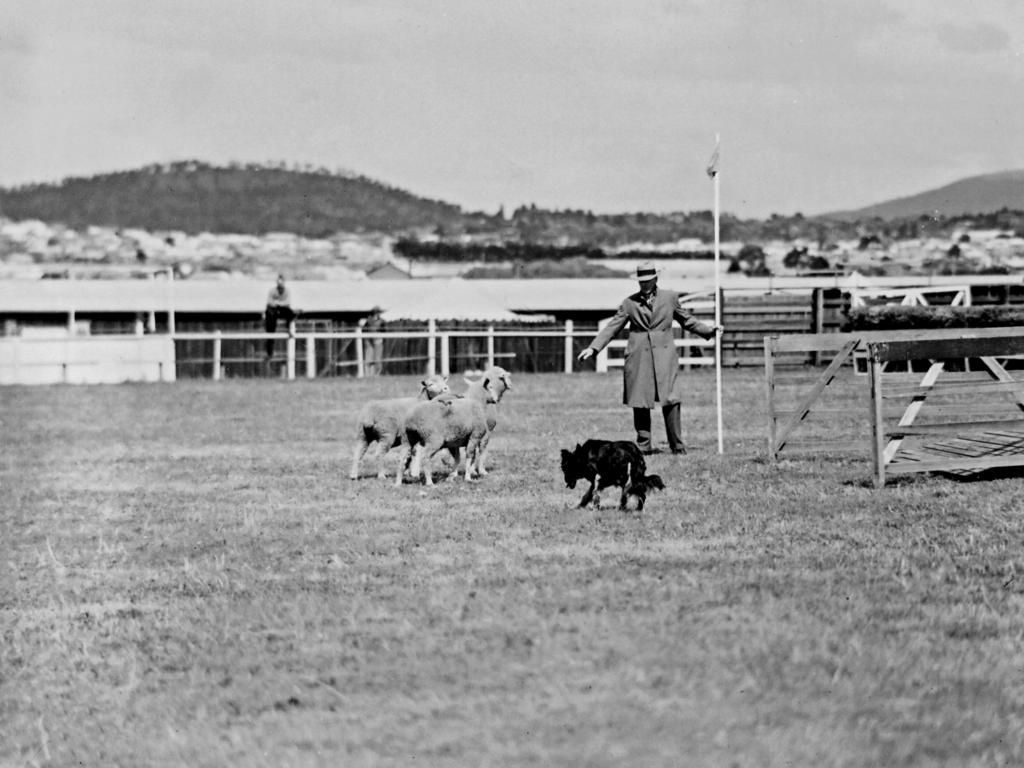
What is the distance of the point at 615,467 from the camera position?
11.3 m

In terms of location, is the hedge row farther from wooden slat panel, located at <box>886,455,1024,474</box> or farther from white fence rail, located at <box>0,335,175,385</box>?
white fence rail, located at <box>0,335,175,385</box>

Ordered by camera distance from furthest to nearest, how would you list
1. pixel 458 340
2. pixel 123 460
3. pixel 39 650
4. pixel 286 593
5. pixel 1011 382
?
1. pixel 458 340
2. pixel 123 460
3. pixel 1011 382
4. pixel 286 593
5. pixel 39 650

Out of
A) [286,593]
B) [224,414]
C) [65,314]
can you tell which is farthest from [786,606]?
[65,314]

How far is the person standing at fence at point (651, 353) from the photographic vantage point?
661 inches

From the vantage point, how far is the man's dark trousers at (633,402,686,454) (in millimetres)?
16734

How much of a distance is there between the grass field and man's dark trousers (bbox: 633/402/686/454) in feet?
7.34

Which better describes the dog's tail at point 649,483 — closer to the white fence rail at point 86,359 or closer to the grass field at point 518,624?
the grass field at point 518,624

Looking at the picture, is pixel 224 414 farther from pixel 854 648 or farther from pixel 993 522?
pixel 854 648

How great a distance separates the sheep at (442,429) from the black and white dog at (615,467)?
240 cm

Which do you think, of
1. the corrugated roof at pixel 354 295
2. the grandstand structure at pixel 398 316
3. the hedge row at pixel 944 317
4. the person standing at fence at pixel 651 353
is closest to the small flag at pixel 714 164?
the person standing at fence at pixel 651 353

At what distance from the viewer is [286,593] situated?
877 cm

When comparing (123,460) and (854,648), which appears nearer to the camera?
(854,648)

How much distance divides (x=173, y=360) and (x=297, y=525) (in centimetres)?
3006

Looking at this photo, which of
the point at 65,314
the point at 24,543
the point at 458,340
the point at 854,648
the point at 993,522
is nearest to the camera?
the point at 854,648
